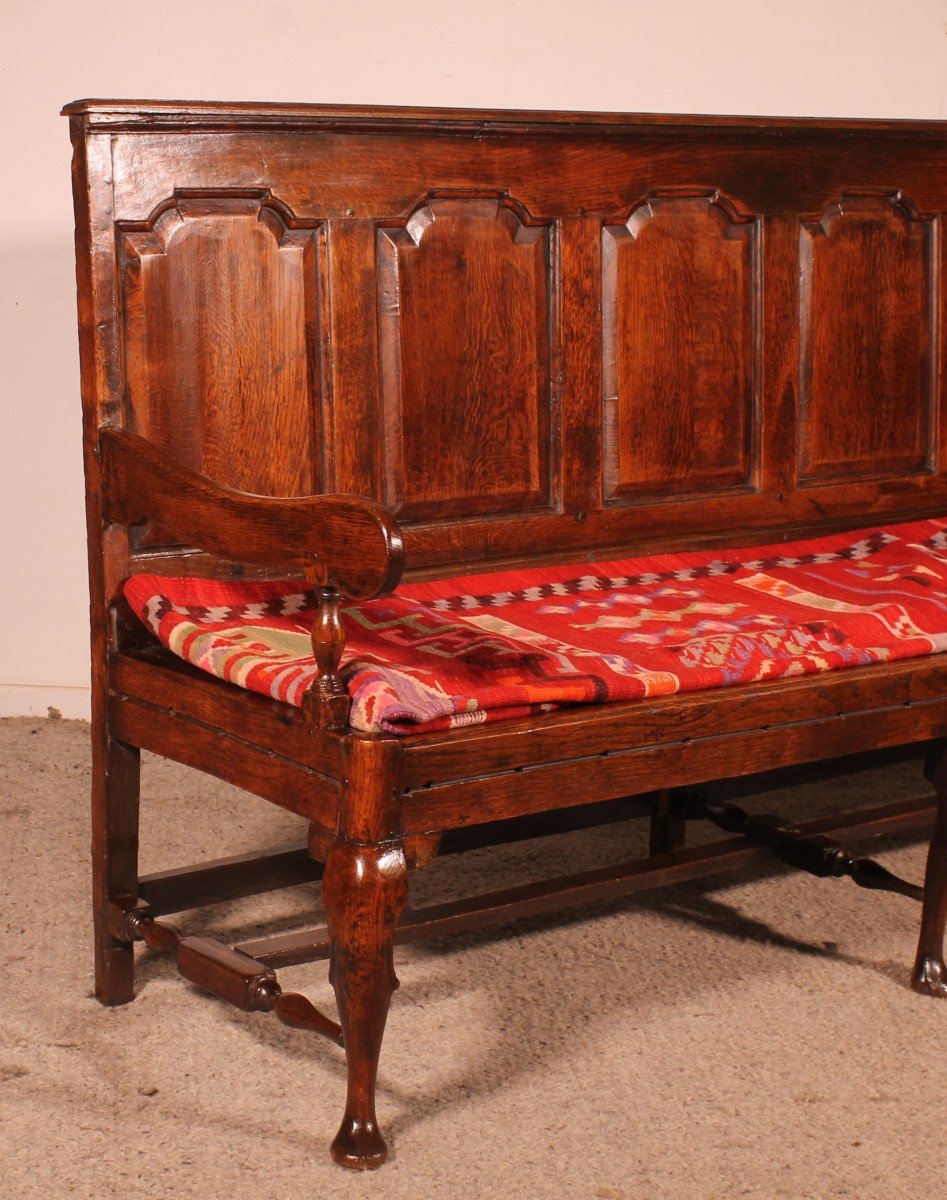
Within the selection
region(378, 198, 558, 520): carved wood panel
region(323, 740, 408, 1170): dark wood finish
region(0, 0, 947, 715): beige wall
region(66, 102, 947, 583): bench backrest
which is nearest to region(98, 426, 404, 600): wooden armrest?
region(66, 102, 947, 583): bench backrest

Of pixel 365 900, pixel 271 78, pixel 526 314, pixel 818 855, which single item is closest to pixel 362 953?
pixel 365 900

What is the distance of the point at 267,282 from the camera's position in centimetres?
257

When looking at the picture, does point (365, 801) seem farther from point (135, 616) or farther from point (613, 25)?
point (613, 25)

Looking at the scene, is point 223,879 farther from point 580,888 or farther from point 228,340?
point 228,340

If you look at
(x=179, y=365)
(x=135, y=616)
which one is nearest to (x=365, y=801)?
(x=135, y=616)

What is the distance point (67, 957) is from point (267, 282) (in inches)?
46.8

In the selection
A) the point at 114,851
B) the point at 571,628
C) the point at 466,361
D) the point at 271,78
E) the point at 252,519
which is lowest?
the point at 114,851

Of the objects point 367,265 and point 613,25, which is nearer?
point 367,265

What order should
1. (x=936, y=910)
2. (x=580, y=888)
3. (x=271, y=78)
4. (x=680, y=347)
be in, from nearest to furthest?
(x=580, y=888)
(x=936, y=910)
(x=680, y=347)
(x=271, y=78)

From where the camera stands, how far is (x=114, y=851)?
257 cm

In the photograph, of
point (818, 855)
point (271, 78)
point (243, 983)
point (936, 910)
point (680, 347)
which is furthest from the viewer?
point (271, 78)

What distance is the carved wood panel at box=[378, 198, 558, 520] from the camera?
2697 millimetres

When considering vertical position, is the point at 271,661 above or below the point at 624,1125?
above

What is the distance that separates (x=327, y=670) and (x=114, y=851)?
0.75m
